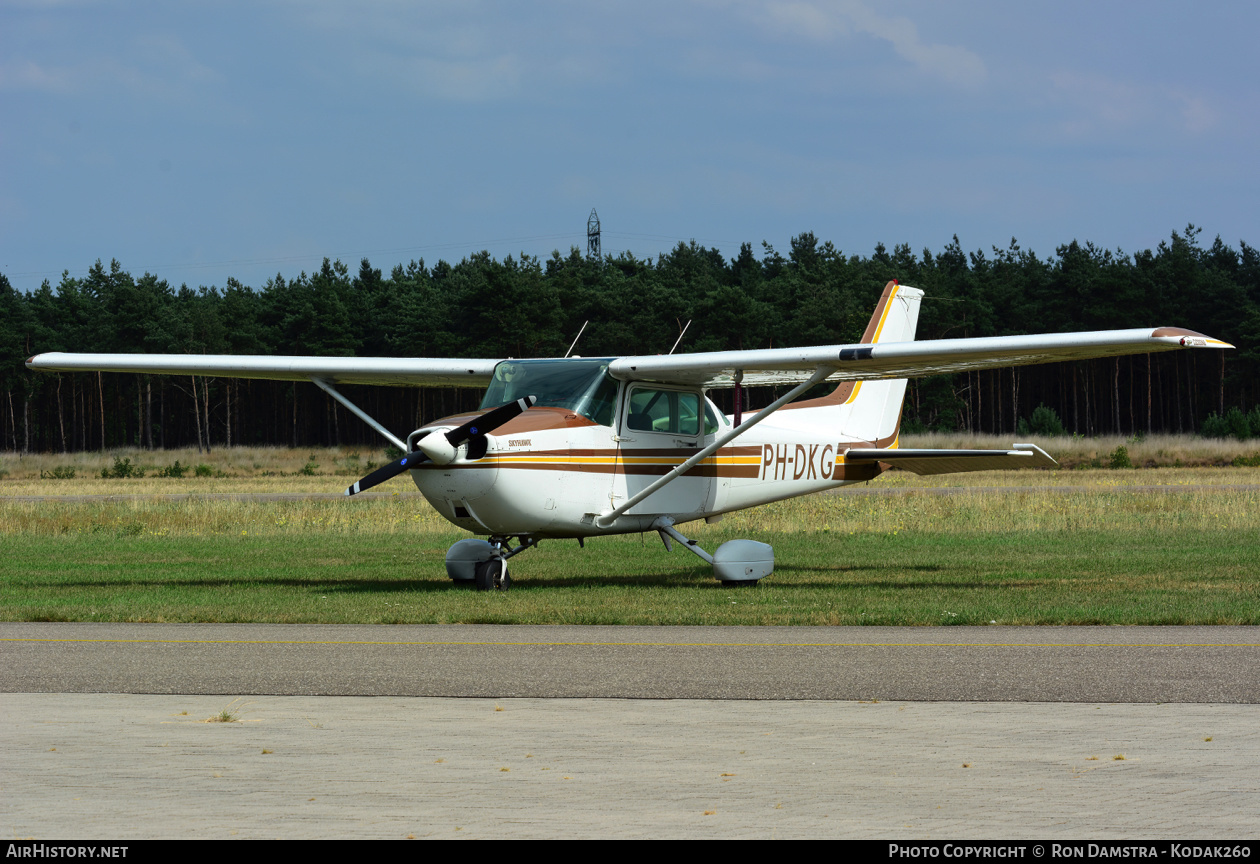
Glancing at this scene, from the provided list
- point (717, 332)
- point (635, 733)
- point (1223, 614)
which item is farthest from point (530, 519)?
point (717, 332)

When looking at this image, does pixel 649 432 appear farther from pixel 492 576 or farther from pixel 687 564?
pixel 687 564

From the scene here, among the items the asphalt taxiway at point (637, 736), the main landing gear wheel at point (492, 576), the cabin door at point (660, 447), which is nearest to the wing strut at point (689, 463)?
the cabin door at point (660, 447)

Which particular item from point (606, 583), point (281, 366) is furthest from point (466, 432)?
point (281, 366)

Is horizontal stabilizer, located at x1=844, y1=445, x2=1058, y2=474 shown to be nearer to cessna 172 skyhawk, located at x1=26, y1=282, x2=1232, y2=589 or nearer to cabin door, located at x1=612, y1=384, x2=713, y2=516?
cessna 172 skyhawk, located at x1=26, y1=282, x2=1232, y2=589

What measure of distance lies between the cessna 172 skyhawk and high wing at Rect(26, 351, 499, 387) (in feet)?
0.11

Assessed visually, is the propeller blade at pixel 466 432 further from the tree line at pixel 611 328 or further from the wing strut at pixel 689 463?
the tree line at pixel 611 328

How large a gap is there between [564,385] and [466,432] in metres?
2.18

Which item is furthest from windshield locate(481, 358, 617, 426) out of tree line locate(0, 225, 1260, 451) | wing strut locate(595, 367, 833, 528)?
tree line locate(0, 225, 1260, 451)

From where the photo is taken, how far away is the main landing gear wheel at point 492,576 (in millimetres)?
15062

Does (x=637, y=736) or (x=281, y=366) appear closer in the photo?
(x=637, y=736)

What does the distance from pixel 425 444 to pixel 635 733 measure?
23.8 feet

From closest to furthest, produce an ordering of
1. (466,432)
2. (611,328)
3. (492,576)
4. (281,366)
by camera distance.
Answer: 1. (466,432)
2. (492,576)
3. (281,366)
4. (611,328)

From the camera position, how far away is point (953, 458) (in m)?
17.8
